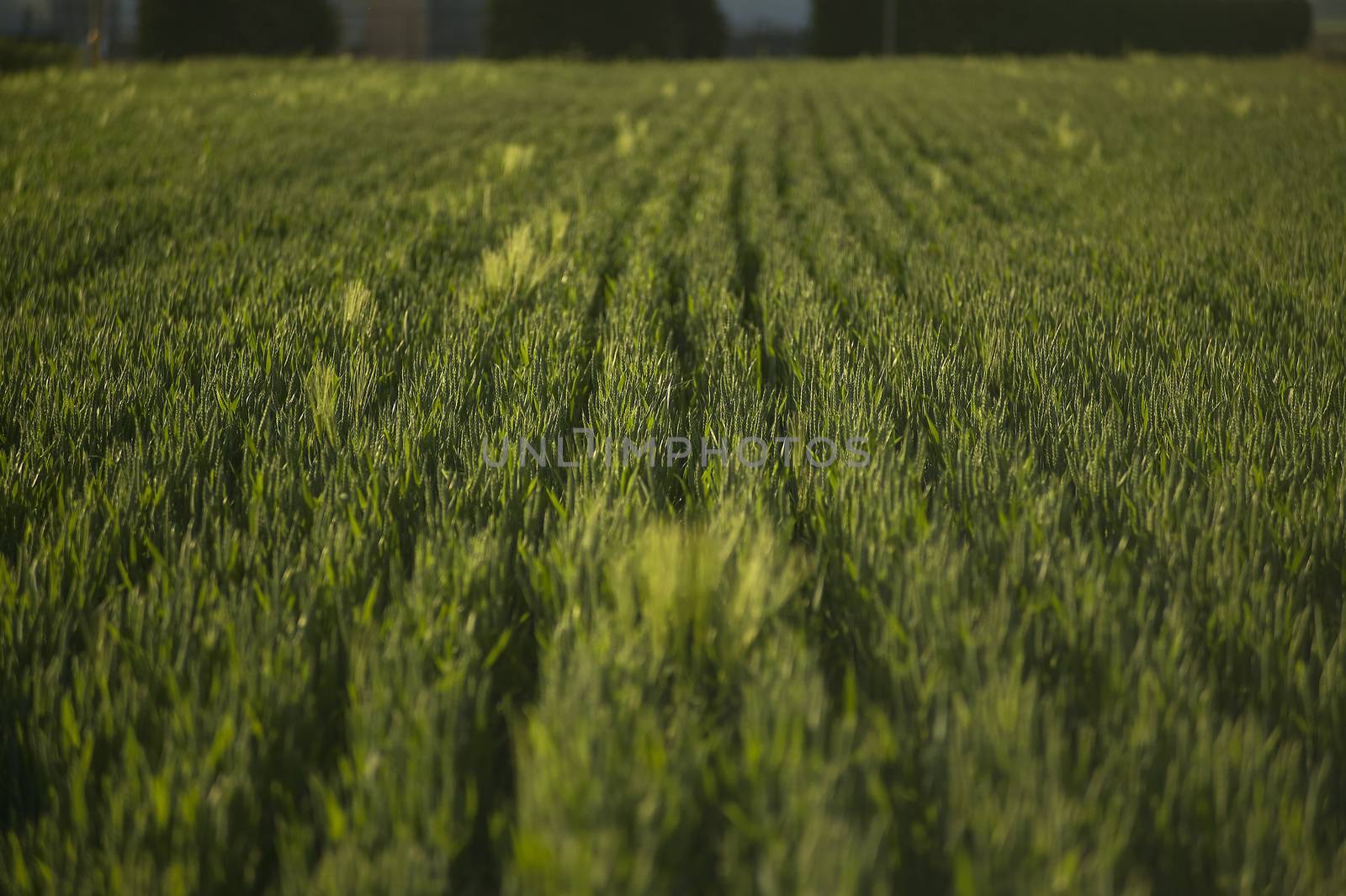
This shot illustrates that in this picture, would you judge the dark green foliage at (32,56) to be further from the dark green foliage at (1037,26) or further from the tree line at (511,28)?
the dark green foliage at (1037,26)

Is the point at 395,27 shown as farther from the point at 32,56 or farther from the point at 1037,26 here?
the point at 1037,26

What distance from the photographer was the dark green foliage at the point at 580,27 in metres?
29.2

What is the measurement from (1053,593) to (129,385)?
1937 mm

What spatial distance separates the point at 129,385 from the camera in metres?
2.11

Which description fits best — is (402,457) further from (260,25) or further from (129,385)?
(260,25)

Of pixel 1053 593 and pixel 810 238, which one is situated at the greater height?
pixel 810 238

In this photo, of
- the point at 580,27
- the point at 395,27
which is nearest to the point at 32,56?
the point at 580,27

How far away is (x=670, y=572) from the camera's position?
3.89 ft

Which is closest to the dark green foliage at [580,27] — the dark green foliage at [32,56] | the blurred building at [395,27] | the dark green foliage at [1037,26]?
the dark green foliage at [1037,26]

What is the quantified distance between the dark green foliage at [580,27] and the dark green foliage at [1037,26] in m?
5.23

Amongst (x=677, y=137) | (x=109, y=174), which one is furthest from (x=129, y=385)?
(x=677, y=137)

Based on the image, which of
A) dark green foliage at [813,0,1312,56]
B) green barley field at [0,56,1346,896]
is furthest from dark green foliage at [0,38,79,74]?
dark green foliage at [813,0,1312,56]

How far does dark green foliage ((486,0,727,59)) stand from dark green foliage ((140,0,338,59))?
18.0ft

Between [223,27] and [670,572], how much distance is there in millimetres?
31074
